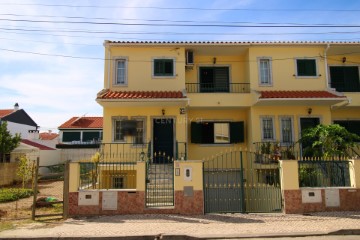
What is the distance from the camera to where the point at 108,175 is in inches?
417

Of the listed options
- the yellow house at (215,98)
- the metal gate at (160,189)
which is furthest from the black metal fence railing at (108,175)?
the yellow house at (215,98)

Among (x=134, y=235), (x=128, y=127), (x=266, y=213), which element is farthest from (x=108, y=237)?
(x=128, y=127)

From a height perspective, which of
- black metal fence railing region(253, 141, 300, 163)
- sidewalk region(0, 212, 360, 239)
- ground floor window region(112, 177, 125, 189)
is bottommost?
sidewalk region(0, 212, 360, 239)

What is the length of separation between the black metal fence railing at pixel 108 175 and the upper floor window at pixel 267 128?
25.2ft

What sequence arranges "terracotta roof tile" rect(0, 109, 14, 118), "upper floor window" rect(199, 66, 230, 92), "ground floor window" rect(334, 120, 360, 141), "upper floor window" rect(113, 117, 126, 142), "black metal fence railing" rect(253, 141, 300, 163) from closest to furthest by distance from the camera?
"black metal fence railing" rect(253, 141, 300, 163) < "upper floor window" rect(113, 117, 126, 142) < "upper floor window" rect(199, 66, 230, 92) < "ground floor window" rect(334, 120, 360, 141) < "terracotta roof tile" rect(0, 109, 14, 118)

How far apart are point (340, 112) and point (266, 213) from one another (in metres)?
10.1

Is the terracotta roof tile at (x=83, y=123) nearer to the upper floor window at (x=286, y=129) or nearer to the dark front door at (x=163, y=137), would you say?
the dark front door at (x=163, y=137)

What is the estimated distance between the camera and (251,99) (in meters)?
14.8

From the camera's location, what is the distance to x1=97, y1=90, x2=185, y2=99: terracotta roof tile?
13.4m

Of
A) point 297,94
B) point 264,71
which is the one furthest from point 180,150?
point 297,94

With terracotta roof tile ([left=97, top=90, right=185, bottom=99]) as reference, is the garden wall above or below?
below

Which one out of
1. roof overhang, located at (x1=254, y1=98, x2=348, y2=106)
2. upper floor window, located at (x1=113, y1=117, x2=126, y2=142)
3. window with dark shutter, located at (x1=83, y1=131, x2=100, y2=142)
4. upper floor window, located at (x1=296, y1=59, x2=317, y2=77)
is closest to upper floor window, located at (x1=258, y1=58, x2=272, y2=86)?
roof overhang, located at (x1=254, y1=98, x2=348, y2=106)

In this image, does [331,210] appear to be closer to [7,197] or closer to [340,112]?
[340,112]

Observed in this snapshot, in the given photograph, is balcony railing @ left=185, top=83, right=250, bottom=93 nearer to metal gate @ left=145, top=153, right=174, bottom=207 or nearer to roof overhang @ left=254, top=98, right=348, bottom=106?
roof overhang @ left=254, top=98, right=348, bottom=106
